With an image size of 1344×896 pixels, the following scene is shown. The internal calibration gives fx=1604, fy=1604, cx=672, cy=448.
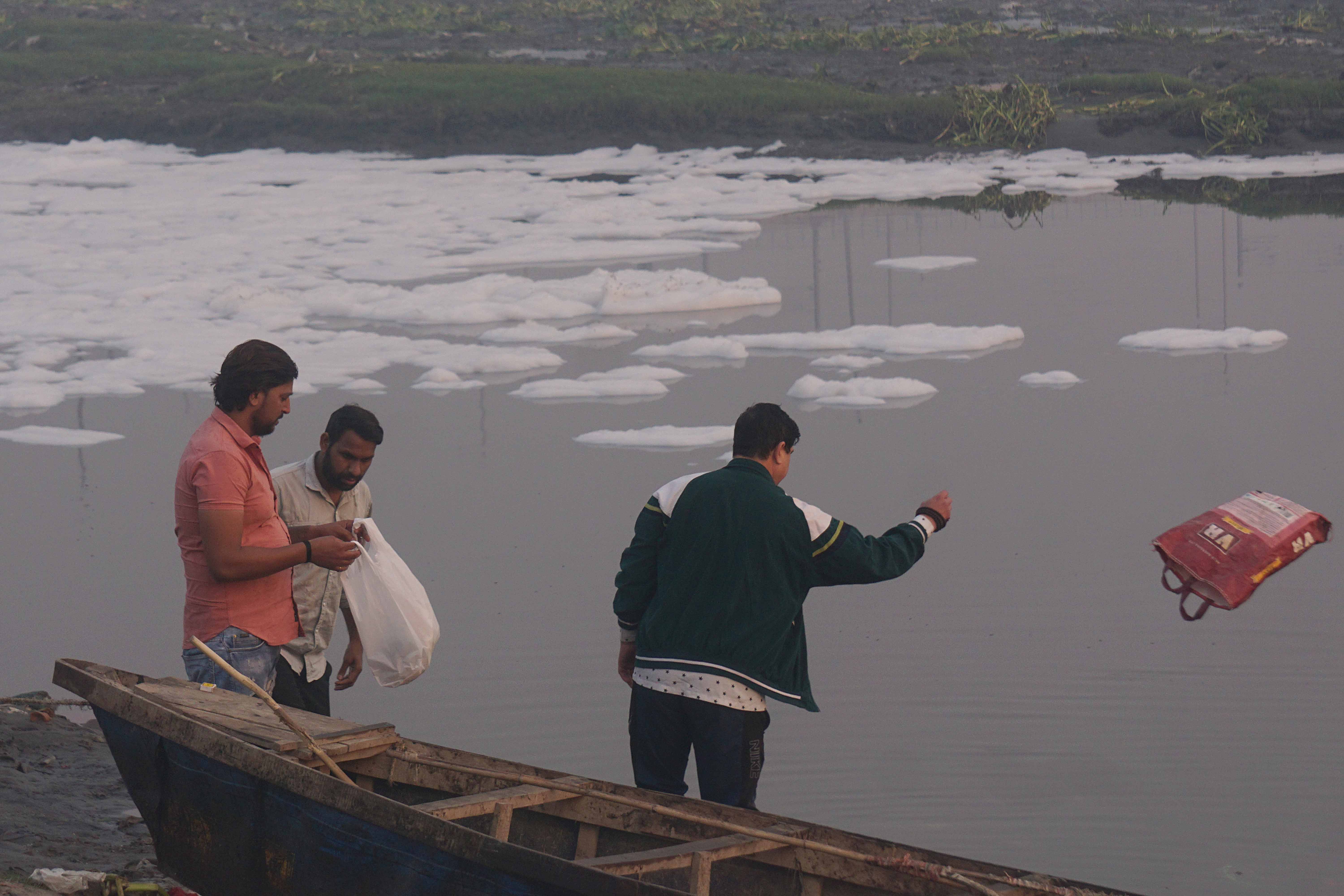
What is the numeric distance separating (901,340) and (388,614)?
22.6 feet

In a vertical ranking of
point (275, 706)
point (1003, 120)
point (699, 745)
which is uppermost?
point (1003, 120)

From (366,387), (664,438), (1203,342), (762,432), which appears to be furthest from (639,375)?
(762,432)

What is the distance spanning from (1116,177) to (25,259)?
40.6ft

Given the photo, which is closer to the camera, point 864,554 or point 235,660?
point 864,554

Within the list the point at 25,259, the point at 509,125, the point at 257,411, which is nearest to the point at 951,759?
the point at 257,411

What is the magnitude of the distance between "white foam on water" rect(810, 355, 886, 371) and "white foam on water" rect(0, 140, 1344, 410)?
41cm

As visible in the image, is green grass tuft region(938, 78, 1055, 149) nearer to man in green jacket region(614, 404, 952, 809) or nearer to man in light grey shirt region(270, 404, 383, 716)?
man in light grey shirt region(270, 404, 383, 716)

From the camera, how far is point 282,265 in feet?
48.2

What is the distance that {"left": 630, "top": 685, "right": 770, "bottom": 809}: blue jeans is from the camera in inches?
154

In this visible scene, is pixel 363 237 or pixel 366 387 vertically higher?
pixel 363 237

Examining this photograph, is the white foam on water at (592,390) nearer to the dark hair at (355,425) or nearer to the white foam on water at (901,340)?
the white foam on water at (901,340)

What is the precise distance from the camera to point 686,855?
3.60 m

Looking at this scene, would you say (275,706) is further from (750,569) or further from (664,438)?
(664,438)

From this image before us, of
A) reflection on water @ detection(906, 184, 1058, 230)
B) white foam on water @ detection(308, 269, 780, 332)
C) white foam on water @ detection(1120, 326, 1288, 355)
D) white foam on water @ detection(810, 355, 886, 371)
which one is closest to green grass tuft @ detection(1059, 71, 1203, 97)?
reflection on water @ detection(906, 184, 1058, 230)
